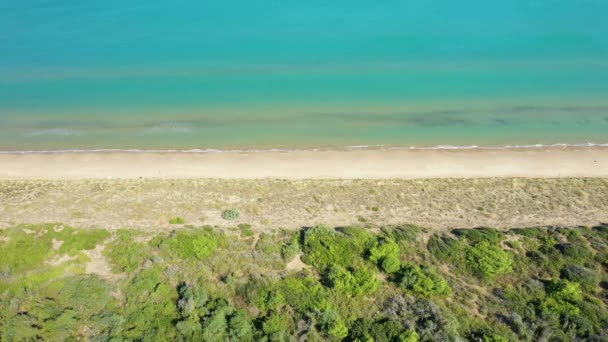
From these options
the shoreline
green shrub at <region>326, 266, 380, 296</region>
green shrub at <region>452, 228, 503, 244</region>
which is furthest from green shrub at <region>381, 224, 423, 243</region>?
the shoreline

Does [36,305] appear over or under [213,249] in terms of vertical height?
under

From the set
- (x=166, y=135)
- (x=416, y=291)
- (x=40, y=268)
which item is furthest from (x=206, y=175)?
(x=416, y=291)

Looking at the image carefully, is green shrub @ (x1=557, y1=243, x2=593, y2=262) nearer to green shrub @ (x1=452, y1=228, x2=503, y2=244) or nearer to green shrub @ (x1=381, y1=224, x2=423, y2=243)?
green shrub @ (x1=452, y1=228, x2=503, y2=244)

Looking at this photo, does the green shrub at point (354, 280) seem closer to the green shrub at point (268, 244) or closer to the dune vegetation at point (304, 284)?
the dune vegetation at point (304, 284)

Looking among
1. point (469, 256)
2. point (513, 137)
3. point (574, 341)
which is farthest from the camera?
point (513, 137)

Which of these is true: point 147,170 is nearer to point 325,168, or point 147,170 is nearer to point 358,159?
point 325,168

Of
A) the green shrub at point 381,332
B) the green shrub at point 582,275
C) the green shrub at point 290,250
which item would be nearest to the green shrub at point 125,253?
the green shrub at point 290,250
